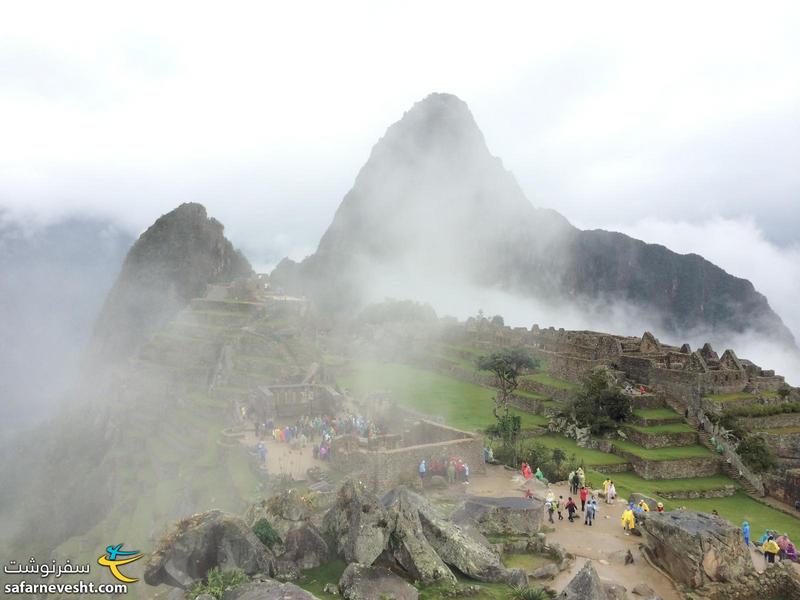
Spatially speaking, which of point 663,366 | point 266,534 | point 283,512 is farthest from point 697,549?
point 663,366

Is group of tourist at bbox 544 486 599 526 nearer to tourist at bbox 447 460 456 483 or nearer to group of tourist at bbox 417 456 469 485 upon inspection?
group of tourist at bbox 417 456 469 485

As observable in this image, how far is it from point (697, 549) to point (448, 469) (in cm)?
787

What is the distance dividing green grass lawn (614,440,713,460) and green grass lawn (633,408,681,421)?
195cm

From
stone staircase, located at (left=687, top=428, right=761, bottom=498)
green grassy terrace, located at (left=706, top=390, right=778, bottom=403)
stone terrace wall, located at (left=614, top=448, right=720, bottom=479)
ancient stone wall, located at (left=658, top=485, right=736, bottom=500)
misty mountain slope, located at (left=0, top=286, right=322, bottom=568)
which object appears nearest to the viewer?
ancient stone wall, located at (left=658, top=485, right=736, bottom=500)

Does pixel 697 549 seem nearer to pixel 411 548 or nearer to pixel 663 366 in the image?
pixel 411 548

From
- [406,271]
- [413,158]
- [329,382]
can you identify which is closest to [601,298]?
[406,271]

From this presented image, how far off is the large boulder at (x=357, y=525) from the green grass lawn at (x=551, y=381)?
24.1 m

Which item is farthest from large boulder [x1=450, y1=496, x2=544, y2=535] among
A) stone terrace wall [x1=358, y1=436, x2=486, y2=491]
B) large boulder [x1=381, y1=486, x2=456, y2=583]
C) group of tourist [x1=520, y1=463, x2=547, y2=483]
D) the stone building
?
the stone building

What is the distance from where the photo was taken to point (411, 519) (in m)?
11.9

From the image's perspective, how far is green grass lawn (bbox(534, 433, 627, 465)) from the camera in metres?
26.5

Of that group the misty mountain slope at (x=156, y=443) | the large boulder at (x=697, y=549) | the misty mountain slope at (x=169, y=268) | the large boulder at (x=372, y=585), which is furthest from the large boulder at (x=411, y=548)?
the misty mountain slope at (x=169, y=268)

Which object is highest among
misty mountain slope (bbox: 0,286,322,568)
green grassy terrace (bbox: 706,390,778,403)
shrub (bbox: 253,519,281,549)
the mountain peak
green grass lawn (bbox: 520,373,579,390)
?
the mountain peak

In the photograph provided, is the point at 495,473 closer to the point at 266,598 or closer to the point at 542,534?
the point at 542,534

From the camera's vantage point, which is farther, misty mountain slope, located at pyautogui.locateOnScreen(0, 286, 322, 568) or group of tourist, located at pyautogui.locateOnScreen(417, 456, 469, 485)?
misty mountain slope, located at pyautogui.locateOnScreen(0, 286, 322, 568)
